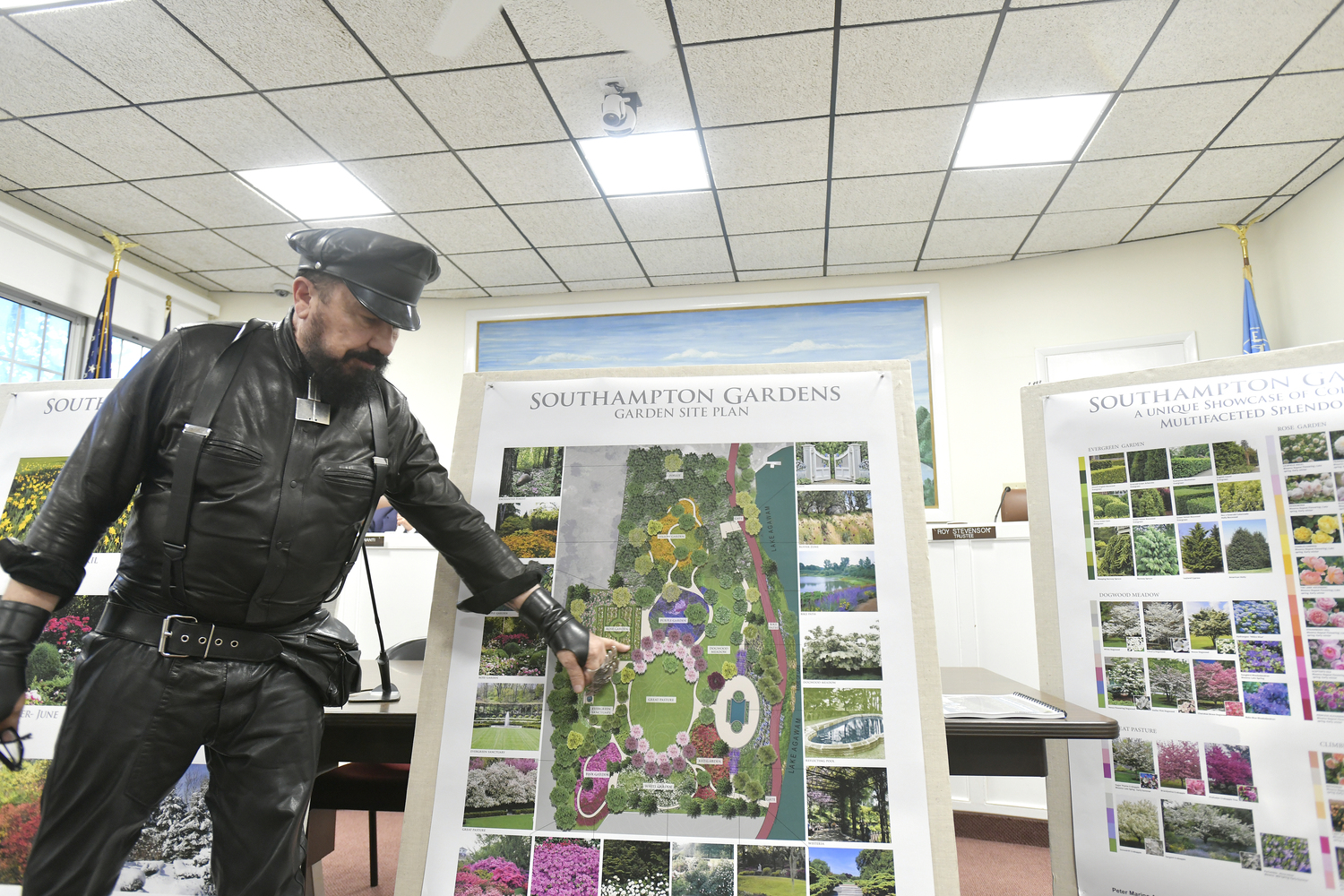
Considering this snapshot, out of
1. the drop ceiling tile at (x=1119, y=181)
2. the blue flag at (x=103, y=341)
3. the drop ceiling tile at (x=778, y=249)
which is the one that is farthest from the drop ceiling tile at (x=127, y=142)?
the drop ceiling tile at (x=1119, y=181)

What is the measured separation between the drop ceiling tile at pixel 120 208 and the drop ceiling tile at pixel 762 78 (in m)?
3.29

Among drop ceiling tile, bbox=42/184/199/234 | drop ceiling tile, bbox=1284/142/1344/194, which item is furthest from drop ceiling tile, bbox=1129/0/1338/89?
drop ceiling tile, bbox=42/184/199/234

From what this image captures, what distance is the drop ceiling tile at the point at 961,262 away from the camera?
15.7ft

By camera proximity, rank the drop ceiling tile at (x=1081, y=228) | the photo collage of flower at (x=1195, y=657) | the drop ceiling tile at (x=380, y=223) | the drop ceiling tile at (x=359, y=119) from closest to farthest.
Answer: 1. the photo collage of flower at (x=1195, y=657)
2. the drop ceiling tile at (x=359, y=119)
3. the drop ceiling tile at (x=1081, y=228)
4. the drop ceiling tile at (x=380, y=223)

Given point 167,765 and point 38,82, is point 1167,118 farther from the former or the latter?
point 38,82

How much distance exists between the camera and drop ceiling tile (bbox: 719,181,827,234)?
13.0 ft

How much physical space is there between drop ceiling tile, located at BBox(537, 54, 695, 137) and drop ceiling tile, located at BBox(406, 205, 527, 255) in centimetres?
105

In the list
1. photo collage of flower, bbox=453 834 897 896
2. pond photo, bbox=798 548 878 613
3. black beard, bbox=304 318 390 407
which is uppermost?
black beard, bbox=304 318 390 407

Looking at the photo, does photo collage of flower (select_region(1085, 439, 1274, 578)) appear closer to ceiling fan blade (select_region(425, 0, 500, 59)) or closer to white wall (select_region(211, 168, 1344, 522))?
ceiling fan blade (select_region(425, 0, 500, 59))

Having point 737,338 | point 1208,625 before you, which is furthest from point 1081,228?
point 1208,625

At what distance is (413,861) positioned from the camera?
1210mm

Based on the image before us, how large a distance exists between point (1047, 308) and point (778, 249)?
6.08 ft

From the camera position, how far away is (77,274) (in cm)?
461

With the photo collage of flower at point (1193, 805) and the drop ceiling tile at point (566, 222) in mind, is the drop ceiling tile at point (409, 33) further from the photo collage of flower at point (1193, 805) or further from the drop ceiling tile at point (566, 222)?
the photo collage of flower at point (1193, 805)
